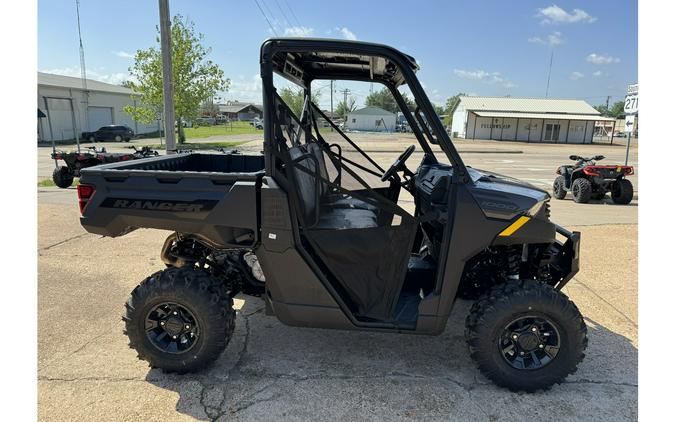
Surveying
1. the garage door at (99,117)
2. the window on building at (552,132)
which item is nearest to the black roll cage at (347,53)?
the garage door at (99,117)

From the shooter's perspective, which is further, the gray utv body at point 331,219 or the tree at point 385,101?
the tree at point 385,101

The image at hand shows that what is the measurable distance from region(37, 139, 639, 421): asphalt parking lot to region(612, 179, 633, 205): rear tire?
278 inches

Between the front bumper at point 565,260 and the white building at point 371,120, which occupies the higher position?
the white building at point 371,120

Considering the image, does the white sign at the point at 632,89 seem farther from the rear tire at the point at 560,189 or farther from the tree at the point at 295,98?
the tree at the point at 295,98

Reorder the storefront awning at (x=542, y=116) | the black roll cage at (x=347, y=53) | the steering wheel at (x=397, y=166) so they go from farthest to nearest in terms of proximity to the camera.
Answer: the storefront awning at (x=542, y=116), the steering wheel at (x=397, y=166), the black roll cage at (x=347, y=53)

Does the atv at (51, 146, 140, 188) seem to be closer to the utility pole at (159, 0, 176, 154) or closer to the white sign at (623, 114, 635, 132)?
the utility pole at (159, 0, 176, 154)

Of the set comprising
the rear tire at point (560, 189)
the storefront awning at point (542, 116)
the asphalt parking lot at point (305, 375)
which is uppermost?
the storefront awning at point (542, 116)

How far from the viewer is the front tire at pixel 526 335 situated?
266 centimetres

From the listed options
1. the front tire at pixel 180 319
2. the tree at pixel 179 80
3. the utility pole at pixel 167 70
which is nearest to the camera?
the front tire at pixel 180 319

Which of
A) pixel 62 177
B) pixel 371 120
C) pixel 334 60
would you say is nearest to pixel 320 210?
pixel 334 60

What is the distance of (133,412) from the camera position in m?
2.53

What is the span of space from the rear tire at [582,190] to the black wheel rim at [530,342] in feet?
28.6

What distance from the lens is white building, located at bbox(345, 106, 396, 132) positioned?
3382 millimetres

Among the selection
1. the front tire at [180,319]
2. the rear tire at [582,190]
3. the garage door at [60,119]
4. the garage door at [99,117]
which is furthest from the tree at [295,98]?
the garage door at [99,117]
